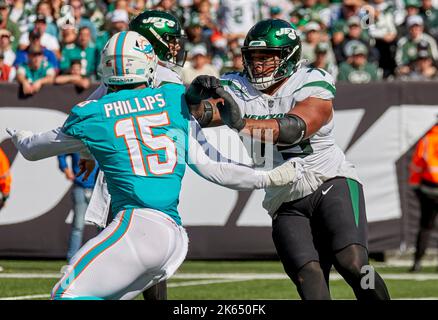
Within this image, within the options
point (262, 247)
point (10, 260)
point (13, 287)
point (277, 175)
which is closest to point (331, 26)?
point (262, 247)

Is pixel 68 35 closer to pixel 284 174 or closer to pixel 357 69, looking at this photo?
pixel 357 69

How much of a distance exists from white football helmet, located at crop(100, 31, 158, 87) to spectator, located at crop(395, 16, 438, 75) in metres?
9.57

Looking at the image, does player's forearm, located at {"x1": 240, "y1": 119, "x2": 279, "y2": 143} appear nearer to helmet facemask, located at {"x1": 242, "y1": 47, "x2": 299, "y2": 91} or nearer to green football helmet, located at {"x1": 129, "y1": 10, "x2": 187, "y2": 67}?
helmet facemask, located at {"x1": 242, "y1": 47, "x2": 299, "y2": 91}

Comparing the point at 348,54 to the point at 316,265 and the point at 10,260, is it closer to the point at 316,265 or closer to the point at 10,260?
the point at 10,260

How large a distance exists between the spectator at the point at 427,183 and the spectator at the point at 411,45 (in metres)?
3.02

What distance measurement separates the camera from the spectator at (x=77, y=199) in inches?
428

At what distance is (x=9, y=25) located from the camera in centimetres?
1349

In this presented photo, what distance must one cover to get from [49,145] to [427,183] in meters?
7.14

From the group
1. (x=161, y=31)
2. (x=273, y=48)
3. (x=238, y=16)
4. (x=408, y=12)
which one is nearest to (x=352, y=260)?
(x=273, y=48)

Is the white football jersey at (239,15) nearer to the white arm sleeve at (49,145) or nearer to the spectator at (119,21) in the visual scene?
the spectator at (119,21)

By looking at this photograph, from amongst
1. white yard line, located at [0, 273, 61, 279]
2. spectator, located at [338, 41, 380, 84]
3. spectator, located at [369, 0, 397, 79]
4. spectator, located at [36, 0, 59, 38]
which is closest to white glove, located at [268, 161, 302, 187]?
white yard line, located at [0, 273, 61, 279]

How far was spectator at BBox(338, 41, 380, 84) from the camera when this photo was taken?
44.0 ft

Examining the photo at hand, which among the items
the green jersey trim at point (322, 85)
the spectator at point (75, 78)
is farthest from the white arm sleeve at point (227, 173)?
the spectator at point (75, 78)

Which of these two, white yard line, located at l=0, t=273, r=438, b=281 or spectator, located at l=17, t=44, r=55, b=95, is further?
spectator, located at l=17, t=44, r=55, b=95
